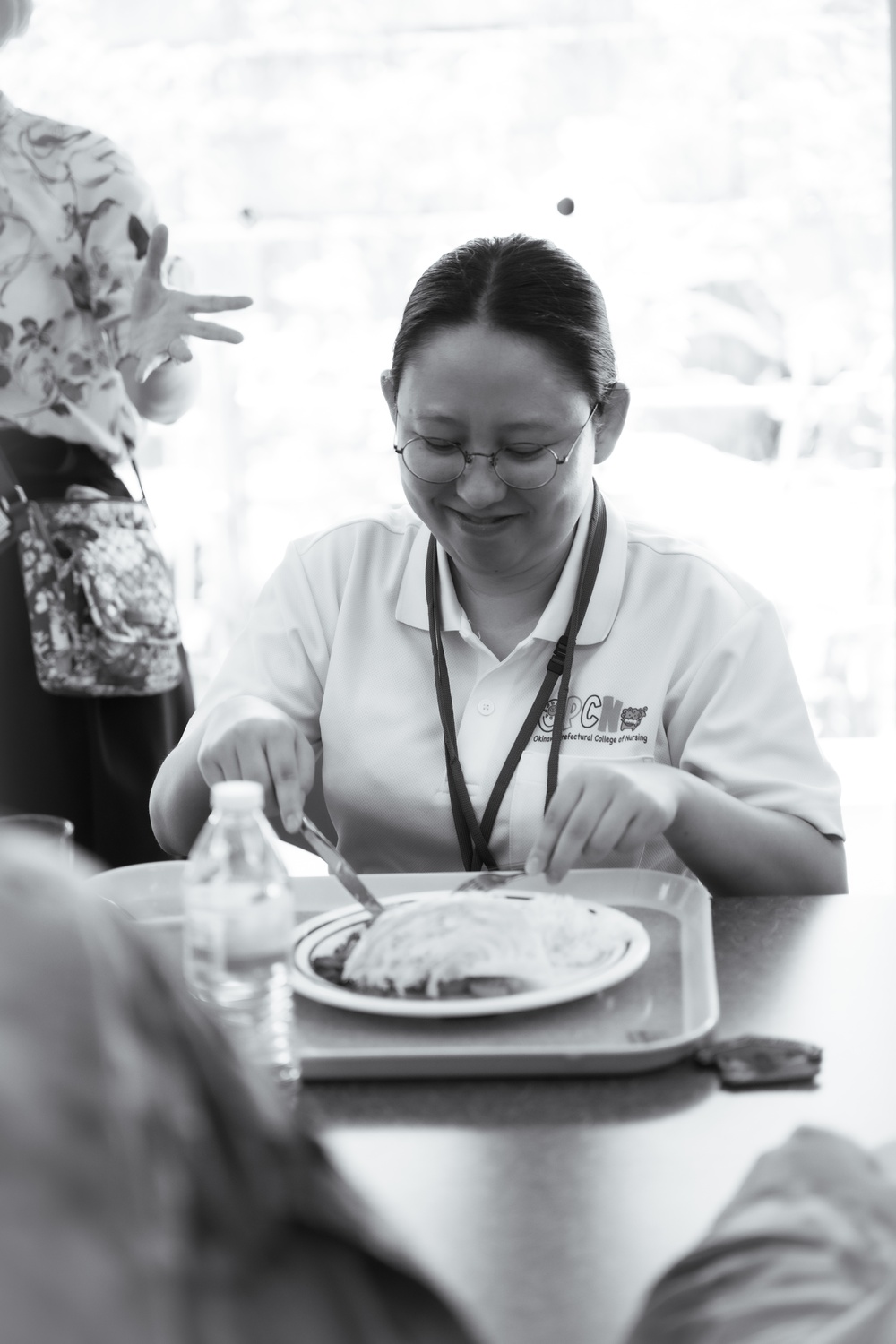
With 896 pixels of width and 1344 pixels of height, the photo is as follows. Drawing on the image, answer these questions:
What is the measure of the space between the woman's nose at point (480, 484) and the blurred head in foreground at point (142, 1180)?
119 centimetres

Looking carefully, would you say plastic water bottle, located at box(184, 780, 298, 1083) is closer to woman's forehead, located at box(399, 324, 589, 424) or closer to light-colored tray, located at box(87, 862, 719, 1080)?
light-colored tray, located at box(87, 862, 719, 1080)

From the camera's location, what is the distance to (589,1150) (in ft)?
2.75

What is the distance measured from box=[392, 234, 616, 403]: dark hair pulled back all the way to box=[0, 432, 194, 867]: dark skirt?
659mm

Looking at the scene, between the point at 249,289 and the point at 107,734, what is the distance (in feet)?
7.20

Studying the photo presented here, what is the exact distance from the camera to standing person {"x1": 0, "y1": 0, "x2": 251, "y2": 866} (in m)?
1.97

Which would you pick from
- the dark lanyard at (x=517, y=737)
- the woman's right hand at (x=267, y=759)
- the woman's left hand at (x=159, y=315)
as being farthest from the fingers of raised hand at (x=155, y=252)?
the woman's right hand at (x=267, y=759)

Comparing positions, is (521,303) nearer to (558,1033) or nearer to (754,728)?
(754,728)

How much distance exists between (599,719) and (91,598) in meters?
0.78

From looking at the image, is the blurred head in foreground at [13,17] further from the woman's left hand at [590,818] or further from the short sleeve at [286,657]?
the woman's left hand at [590,818]

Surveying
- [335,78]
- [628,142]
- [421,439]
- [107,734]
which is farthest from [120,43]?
[421,439]

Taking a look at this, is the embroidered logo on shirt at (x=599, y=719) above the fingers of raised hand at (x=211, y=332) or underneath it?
underneath

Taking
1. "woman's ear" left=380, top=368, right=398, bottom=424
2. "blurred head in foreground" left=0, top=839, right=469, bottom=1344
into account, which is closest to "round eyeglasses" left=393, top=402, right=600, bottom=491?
"woman's ear" left=380, top=368, right=398, bottom=424

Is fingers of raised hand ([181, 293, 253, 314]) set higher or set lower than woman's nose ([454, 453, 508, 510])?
higher

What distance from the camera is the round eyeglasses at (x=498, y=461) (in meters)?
1.55
